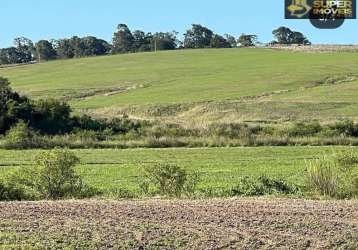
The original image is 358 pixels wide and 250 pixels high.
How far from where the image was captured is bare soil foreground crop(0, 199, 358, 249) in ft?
36.0

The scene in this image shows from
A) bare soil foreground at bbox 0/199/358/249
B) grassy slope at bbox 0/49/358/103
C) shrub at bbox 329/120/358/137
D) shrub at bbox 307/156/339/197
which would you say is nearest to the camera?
bare soil foreground at bbox 0/199/358/249

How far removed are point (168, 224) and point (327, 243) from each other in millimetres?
2719

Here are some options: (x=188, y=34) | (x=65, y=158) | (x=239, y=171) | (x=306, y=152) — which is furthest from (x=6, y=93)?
(x=188, y=34)

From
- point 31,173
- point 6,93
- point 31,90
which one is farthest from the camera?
point 31,90

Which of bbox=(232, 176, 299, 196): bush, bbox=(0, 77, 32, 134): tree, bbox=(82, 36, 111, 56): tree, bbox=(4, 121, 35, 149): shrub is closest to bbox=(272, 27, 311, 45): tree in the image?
bbox=(82, 36, 111, 56): tree

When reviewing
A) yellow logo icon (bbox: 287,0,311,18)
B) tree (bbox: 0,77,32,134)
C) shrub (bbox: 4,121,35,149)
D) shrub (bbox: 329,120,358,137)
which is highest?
yellow logo icon (bbox: 287,0,311,18)

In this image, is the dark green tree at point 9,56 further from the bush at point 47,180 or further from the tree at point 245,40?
the bush at point 47,180

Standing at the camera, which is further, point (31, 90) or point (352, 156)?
point (31, 90)

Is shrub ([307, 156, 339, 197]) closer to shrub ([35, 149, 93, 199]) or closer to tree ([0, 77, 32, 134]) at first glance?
shrub ([35, 149, 93, 199])

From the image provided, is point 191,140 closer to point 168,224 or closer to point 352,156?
point 352,156

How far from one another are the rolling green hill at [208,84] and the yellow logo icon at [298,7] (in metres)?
14.9

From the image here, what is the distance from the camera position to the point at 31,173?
56.0 ft

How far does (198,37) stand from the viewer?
153m

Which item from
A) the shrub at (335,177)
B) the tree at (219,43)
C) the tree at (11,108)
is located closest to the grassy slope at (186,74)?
the tree at (11,108)
